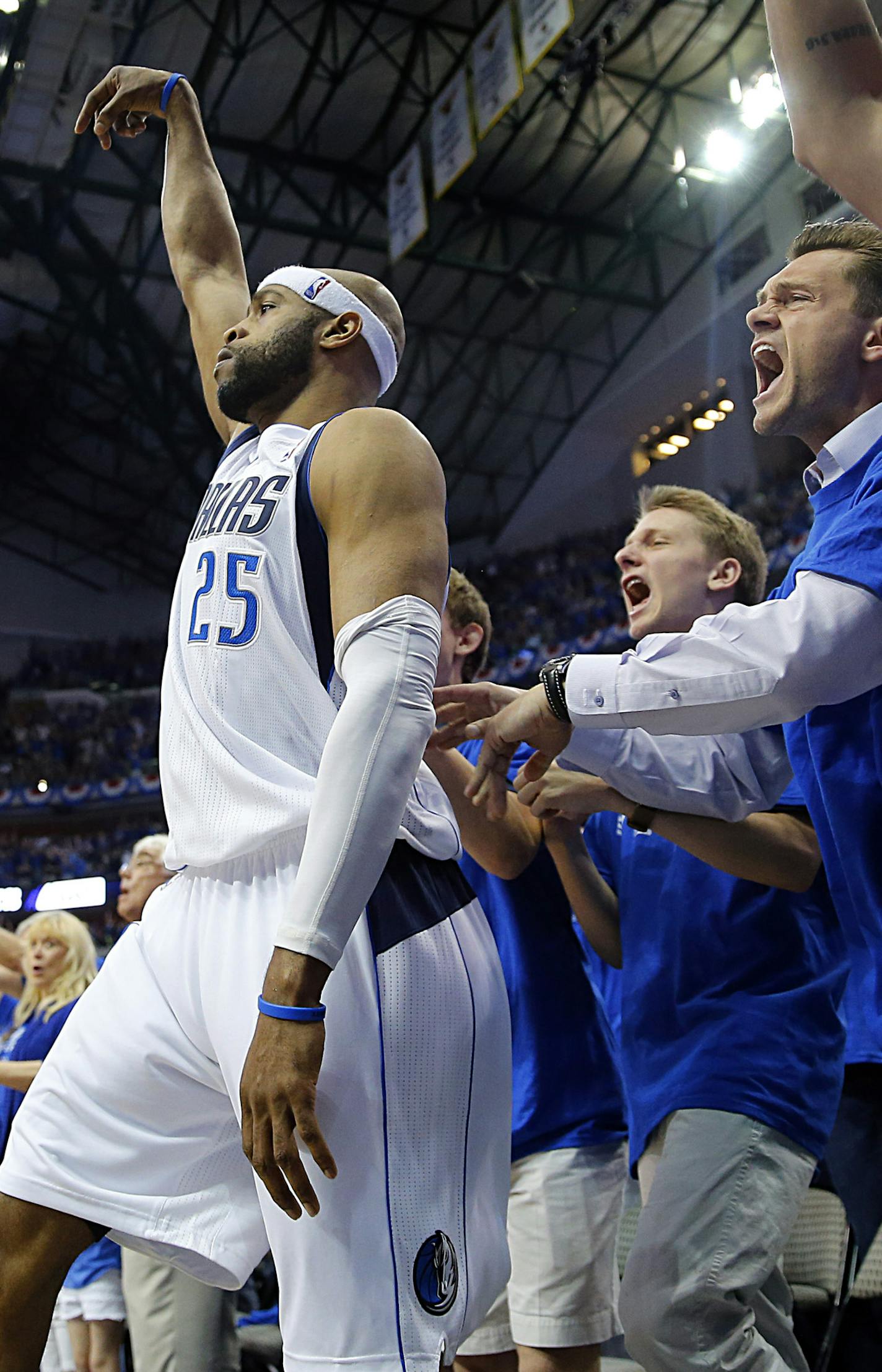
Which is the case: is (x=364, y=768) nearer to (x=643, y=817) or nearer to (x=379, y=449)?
(x=379, y=449)

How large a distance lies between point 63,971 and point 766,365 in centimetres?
350

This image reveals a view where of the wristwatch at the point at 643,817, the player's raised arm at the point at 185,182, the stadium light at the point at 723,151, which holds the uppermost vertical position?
the stadium light at the point at 723,151

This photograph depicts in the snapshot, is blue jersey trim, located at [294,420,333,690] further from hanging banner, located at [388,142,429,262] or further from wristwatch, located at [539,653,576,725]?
hanging banner, located at [388,142,429,262]

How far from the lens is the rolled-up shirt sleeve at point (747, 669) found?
165cm

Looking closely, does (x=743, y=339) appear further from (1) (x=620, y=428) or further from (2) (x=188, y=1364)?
(2) (x=188, y=1364)

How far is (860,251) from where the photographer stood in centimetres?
205

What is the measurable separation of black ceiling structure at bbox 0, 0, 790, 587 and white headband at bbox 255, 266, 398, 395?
32.1ft

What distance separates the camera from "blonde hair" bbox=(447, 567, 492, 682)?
310 cm

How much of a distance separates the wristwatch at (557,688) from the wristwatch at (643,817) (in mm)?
428

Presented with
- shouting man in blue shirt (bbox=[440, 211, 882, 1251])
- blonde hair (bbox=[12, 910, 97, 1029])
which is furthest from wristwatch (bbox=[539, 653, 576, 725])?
blonde hair (bbox=[12, 910, 97, 1029])

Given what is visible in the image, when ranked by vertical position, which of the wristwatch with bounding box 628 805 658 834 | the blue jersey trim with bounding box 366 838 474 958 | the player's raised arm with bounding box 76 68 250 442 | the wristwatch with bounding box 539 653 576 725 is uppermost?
the player's raised arm with bounding box 76 68 250 442

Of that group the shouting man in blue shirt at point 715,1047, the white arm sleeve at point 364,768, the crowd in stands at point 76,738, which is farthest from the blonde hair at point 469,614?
the crowd in stands at point 76,738

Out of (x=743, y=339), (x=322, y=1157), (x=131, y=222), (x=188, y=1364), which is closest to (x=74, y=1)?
(x=131, y=222)

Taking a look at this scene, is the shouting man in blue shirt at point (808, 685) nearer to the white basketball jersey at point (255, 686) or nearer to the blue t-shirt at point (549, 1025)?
the white basketball jersey at point (255, 686)
